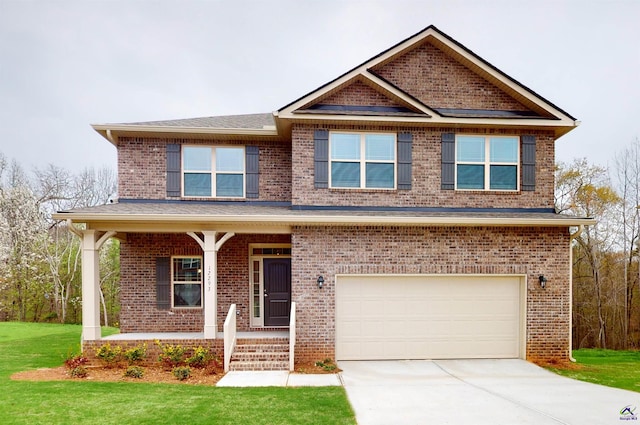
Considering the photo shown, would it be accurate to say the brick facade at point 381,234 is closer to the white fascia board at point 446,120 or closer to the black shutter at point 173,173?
the white fascia board at point 446,120

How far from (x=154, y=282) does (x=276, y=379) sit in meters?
4.69

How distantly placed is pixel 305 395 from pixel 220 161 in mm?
6673

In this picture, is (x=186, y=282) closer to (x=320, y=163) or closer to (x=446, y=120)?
(x=320, y=163)

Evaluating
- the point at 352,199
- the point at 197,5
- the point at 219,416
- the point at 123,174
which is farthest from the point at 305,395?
the point at 197,5

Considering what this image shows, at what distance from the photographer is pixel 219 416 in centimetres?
580

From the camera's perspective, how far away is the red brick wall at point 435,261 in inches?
362

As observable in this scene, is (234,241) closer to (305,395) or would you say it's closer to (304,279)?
(304,279)

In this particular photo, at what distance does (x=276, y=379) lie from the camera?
7898mm

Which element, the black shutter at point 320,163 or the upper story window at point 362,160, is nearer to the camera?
the black shutter at point 320,163

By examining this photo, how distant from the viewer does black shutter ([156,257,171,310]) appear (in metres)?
10.4

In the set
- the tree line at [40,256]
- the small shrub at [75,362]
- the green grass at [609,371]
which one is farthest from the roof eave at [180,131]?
the tree line at [40,256]

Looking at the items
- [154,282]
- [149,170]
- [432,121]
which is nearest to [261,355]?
[154,282]

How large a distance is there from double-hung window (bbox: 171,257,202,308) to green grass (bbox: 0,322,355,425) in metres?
3.23

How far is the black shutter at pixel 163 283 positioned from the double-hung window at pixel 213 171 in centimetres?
198
